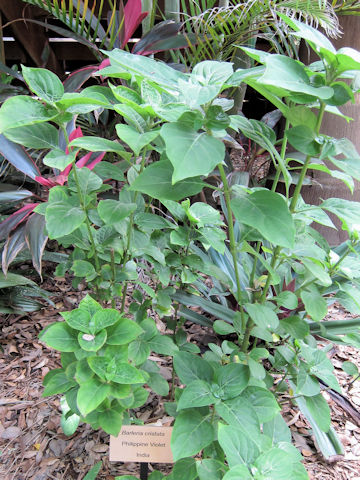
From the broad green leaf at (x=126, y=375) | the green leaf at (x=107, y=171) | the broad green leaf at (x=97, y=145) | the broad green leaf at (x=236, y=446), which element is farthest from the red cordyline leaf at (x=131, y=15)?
the broad green leaf at (x=236, y=446)

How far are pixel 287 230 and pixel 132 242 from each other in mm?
326

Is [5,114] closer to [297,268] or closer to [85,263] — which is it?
[85,263]

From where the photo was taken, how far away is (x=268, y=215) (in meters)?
0.52

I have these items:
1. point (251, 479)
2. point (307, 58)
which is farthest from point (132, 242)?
point (307, 58)

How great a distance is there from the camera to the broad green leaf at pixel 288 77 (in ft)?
1.39

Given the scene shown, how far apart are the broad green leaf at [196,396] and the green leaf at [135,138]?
39 centimetres

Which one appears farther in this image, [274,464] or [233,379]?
[233,379]

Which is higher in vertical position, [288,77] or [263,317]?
[288,77]

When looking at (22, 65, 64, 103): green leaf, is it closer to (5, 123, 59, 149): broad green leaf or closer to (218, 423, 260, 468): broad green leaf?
(5, 123, 59, 149): broad green leaf

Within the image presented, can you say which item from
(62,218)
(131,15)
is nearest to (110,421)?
(62,218)

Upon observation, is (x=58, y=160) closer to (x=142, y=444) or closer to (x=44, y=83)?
(x=44, y=83)

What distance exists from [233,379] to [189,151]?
0.41 metres

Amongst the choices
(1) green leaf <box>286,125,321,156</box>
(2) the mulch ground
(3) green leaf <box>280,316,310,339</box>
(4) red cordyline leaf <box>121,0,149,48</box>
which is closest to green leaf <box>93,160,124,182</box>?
(1) green leaf <box>286,125,321,156</box>

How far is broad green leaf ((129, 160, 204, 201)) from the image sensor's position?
0.54m
